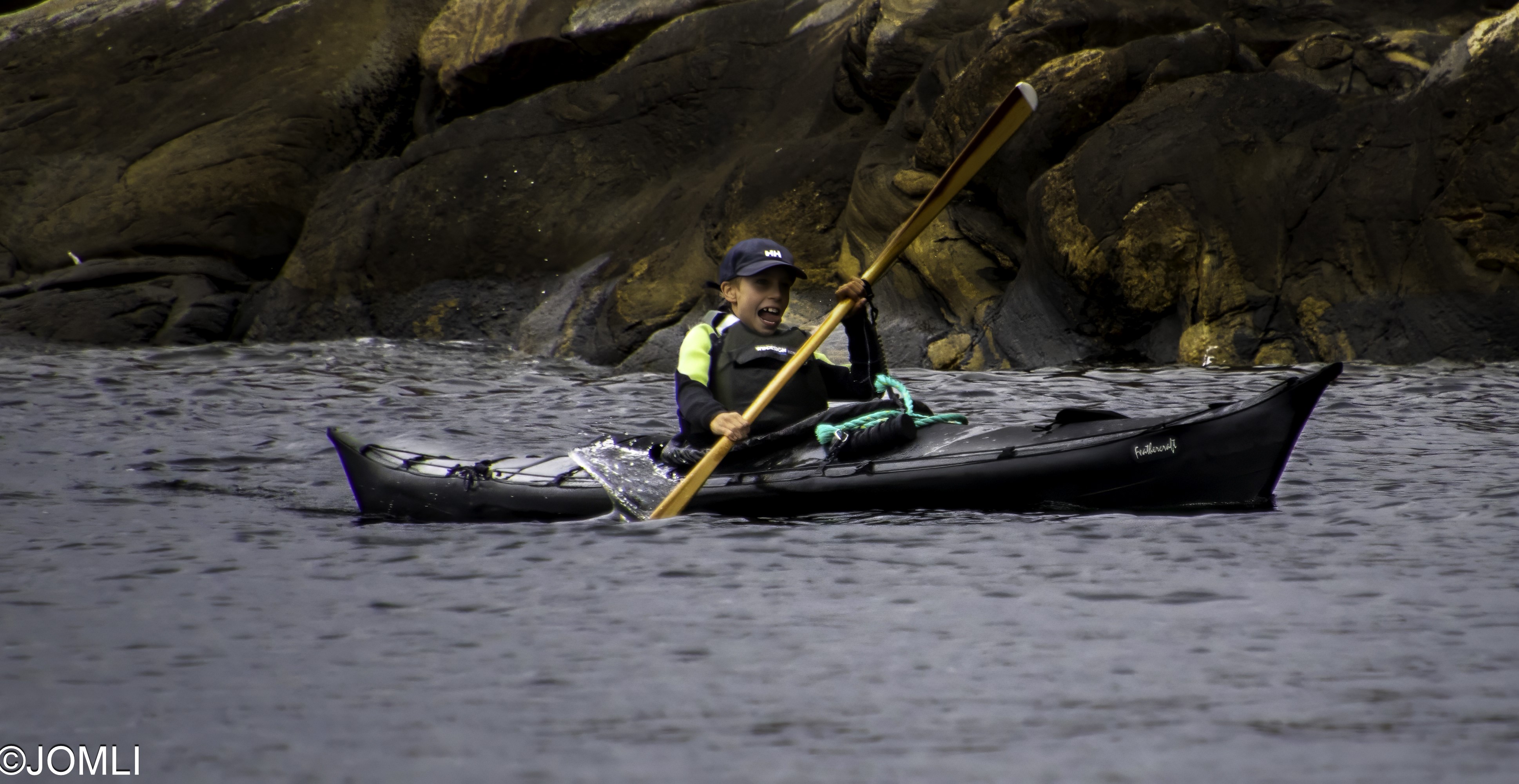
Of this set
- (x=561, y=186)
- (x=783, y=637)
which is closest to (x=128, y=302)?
(x=561, y=186)

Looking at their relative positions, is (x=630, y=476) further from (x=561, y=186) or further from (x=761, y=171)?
(x=561, y=186)

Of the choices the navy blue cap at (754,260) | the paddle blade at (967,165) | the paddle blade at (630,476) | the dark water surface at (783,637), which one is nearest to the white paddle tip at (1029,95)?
the paddle blade at (967,165)

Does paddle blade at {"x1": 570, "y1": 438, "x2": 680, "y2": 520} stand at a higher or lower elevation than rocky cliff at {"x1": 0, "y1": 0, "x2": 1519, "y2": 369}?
lower

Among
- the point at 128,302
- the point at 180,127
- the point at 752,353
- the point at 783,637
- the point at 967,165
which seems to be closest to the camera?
the point at 783,637

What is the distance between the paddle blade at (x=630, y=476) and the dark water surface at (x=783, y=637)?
17cm

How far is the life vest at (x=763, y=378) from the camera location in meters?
5.35

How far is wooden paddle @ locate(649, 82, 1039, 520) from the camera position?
5168 millimetres

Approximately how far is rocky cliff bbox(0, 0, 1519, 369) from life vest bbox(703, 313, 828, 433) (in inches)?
239

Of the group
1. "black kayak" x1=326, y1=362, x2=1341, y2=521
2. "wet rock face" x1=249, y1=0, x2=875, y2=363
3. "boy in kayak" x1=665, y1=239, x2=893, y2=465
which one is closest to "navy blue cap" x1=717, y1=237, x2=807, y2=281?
"boy in kayak" x1=665, y1=239, x2=893, y2=465

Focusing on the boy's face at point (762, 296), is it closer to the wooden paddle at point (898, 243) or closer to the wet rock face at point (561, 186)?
the wooden paddle at point (898, 243)

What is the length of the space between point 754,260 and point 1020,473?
4.43 ft

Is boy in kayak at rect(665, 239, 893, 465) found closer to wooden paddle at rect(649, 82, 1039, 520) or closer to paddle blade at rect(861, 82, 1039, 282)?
wooden paddle at rect(649, 82, 1039, 520)

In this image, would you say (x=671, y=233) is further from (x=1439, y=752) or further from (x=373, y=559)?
(x=1439, y=752)

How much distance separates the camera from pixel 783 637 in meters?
3.55
